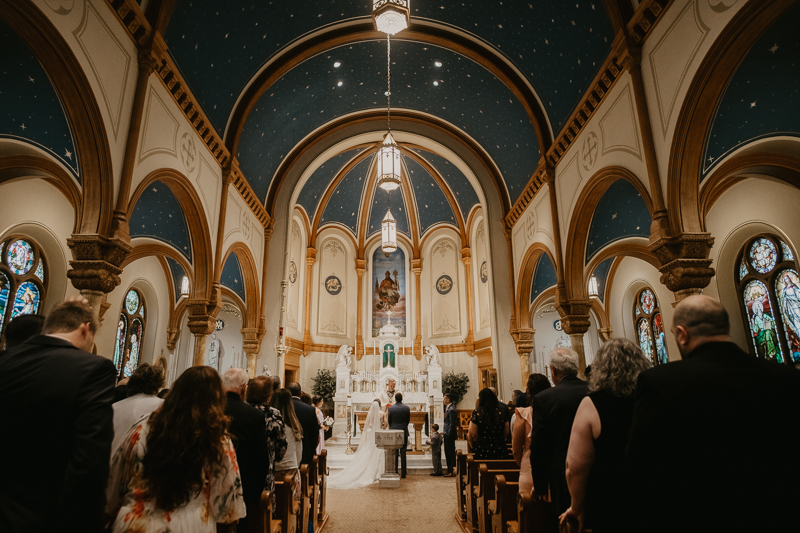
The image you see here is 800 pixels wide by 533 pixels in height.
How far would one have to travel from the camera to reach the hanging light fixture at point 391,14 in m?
6.30

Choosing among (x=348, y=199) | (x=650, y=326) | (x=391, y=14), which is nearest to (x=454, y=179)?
(x=348, y=199)

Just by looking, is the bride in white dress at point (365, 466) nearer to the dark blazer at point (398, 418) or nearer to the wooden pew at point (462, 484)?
the dark blazer at point (398, 418)

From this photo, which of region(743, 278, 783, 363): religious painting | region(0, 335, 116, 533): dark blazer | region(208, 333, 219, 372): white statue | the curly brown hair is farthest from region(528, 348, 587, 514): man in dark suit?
region(208, 333, 219, 372): white statue

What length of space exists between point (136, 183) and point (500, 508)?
Answer: 600 cm

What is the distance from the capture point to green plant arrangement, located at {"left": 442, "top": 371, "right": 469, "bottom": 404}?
1733 cm

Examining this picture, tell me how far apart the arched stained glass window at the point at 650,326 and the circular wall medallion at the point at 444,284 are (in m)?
7.07

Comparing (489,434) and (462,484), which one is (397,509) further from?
(489,434)

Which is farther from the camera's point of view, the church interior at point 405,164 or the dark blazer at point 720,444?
the church interior at point 405,164

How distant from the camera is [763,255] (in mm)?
10102

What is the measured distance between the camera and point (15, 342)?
260 cm

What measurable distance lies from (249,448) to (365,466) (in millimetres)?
6158

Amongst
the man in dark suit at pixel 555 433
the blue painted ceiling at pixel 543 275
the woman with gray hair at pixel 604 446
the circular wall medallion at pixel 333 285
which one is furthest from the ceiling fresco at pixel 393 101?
the woman with gray hair at pixel 604 446

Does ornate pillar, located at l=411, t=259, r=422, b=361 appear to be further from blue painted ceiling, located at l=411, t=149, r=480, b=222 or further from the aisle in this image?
the aisle

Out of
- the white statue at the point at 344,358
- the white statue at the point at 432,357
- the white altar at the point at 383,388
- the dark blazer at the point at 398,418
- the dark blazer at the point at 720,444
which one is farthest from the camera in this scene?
the white statue at the point at 344,358
